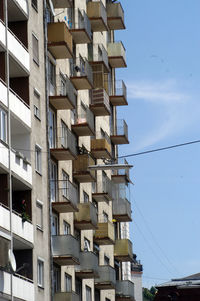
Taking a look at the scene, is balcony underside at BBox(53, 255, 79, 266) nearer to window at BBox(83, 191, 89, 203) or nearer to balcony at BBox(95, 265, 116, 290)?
window at BBox(83, 191, 89, 203)

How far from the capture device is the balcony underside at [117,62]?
228 feet

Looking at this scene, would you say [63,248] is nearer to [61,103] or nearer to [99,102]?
[61,103]

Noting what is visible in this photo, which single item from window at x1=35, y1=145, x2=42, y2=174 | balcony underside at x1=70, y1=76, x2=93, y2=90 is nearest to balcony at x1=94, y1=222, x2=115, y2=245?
balcony underside at x1=70, y1=76, x2=93, y2=90

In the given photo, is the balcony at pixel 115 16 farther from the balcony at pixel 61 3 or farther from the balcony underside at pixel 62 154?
the balcony underside at pixel 62 154

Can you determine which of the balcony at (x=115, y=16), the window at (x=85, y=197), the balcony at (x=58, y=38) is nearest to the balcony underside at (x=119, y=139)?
the balcony at (x=115, y=16)

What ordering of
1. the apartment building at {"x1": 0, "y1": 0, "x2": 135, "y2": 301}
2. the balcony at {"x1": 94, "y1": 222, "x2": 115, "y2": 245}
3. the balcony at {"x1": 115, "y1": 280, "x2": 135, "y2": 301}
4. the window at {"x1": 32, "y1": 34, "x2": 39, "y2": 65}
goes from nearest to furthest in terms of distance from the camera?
the apartment building at {"x1": 0, "y1": 0, "x2": 135, "y2": 301} → the window at {"x1": 32, "y1": 34, "x2": 39, "y2": 65} → the balcony at {"x1": 94, "y1": 222, "x2": 115, "y2": 245} → the balcony at {"x1": 115, "y1": 280, "x2": 135, "y2": 301}

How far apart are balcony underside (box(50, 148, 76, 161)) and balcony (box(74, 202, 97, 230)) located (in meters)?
3.67

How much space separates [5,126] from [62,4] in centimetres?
1321

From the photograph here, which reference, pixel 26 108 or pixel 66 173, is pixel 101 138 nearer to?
pixel 66 173

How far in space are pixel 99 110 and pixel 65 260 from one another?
45.5 ft

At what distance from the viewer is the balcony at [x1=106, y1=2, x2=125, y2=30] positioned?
69.6 meters

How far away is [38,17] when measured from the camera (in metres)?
51.5

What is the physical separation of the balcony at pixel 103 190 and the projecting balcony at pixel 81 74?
265 inches

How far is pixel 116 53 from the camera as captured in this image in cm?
6950
